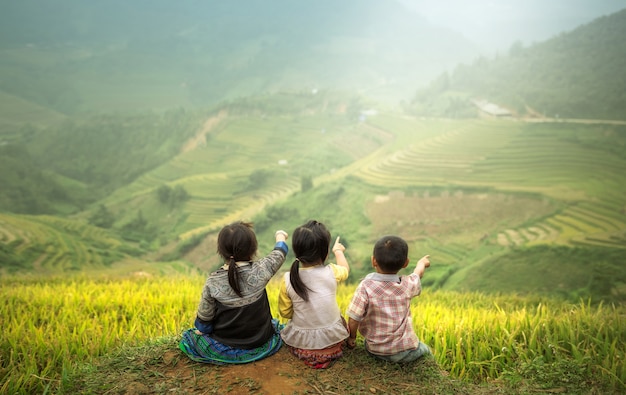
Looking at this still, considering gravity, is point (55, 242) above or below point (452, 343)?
below

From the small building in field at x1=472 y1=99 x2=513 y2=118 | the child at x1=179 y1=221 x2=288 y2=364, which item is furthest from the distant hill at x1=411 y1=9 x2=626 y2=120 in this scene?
the child at x1=179 y1=221 x2=288 y2=364

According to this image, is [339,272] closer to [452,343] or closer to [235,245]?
[235,245]

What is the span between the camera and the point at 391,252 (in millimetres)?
2480

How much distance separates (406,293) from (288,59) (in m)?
104

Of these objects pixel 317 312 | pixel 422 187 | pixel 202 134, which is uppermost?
pixel 202 134

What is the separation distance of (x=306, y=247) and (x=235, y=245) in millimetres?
428

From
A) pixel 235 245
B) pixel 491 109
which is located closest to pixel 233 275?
Result: pixel 235 245

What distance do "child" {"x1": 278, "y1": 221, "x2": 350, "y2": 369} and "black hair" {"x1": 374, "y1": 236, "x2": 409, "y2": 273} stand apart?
9.0 inches

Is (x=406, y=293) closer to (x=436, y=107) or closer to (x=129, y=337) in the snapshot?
(x=129, y=337)

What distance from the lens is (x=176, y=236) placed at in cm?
3350

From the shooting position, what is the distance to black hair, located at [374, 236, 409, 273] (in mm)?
2477

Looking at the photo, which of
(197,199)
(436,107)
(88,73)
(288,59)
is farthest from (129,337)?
(288,59)

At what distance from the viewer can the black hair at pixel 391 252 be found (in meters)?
2.48

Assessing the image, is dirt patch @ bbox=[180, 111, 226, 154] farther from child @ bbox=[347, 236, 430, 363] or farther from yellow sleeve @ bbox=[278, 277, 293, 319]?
child @ bbox=[347, 236, 430, 363]
